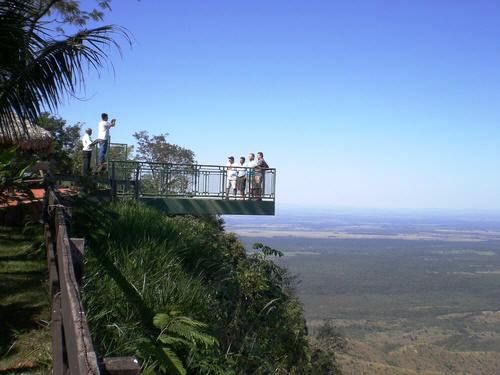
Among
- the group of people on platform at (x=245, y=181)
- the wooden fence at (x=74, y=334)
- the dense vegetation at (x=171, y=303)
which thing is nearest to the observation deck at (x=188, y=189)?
the group of people on platform at (x=245, y=181)

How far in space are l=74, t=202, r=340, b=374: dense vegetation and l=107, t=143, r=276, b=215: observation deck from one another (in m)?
5.81

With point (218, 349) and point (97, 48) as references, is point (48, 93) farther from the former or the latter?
A: point (218, 349)

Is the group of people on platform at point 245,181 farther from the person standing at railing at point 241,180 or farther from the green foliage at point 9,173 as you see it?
the green foliage at point 9,173

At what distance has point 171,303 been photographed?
19.1 feet

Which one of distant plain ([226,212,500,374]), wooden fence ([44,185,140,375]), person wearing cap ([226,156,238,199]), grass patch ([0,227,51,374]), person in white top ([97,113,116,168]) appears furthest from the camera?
distant plain ([226,212,500,374])

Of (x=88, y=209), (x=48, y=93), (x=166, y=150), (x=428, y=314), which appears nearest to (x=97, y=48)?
(x=48, y=93)

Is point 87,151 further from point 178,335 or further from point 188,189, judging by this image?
point 178,335

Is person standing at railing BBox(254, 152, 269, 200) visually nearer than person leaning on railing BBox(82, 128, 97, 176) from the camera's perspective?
No

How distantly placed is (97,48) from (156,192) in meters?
9.37

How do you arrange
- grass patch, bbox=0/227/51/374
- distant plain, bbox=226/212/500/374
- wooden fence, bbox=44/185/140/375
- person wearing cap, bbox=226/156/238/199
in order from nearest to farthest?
wooden fence, bbox=44/185/140/375 → grass patch, bbox=0/227/51/374 → person wearing cap, bbox=226/156/238/199 → distant plain, bbox=226/212/500/374

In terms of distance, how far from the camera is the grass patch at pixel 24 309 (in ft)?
14.9

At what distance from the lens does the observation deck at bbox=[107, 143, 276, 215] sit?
15.7 meters

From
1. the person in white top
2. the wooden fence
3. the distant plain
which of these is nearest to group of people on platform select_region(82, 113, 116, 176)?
the person in white top

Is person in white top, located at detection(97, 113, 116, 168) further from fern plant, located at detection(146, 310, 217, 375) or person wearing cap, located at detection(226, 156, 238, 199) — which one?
fern plant, located at detection(146, 310, 217, 375)
